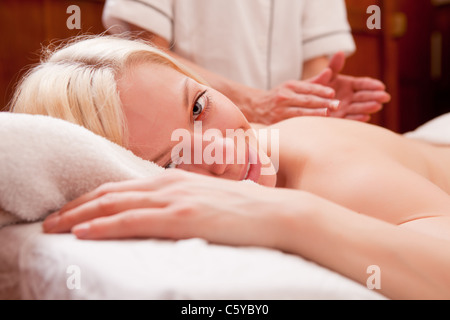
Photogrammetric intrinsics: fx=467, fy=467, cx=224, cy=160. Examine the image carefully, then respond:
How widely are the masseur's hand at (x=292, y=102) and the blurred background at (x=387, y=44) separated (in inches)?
27.8

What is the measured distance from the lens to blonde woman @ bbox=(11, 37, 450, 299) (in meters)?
0.51

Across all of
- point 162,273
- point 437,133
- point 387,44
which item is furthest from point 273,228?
point 387,44

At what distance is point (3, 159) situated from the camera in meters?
0.55

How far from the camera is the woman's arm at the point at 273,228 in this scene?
504mm

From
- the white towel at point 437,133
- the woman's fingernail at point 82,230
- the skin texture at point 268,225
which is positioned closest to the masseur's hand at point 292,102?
the white towel at point 437,133

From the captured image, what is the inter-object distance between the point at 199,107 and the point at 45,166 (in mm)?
315

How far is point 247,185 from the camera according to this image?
56 centimetres

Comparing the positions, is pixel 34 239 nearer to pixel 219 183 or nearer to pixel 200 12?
pixel 219 183

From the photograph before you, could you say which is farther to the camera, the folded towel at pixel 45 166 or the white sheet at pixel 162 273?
the folded towel at pixel 45 166

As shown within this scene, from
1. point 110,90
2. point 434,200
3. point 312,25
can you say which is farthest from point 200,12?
point 434,200

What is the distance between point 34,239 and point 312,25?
1453 mm

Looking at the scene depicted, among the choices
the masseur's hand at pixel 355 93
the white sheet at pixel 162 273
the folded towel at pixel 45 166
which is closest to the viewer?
the white sheet at pixel 162 273

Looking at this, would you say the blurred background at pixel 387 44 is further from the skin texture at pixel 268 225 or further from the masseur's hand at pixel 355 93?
the skin texture at pixel 268 225
